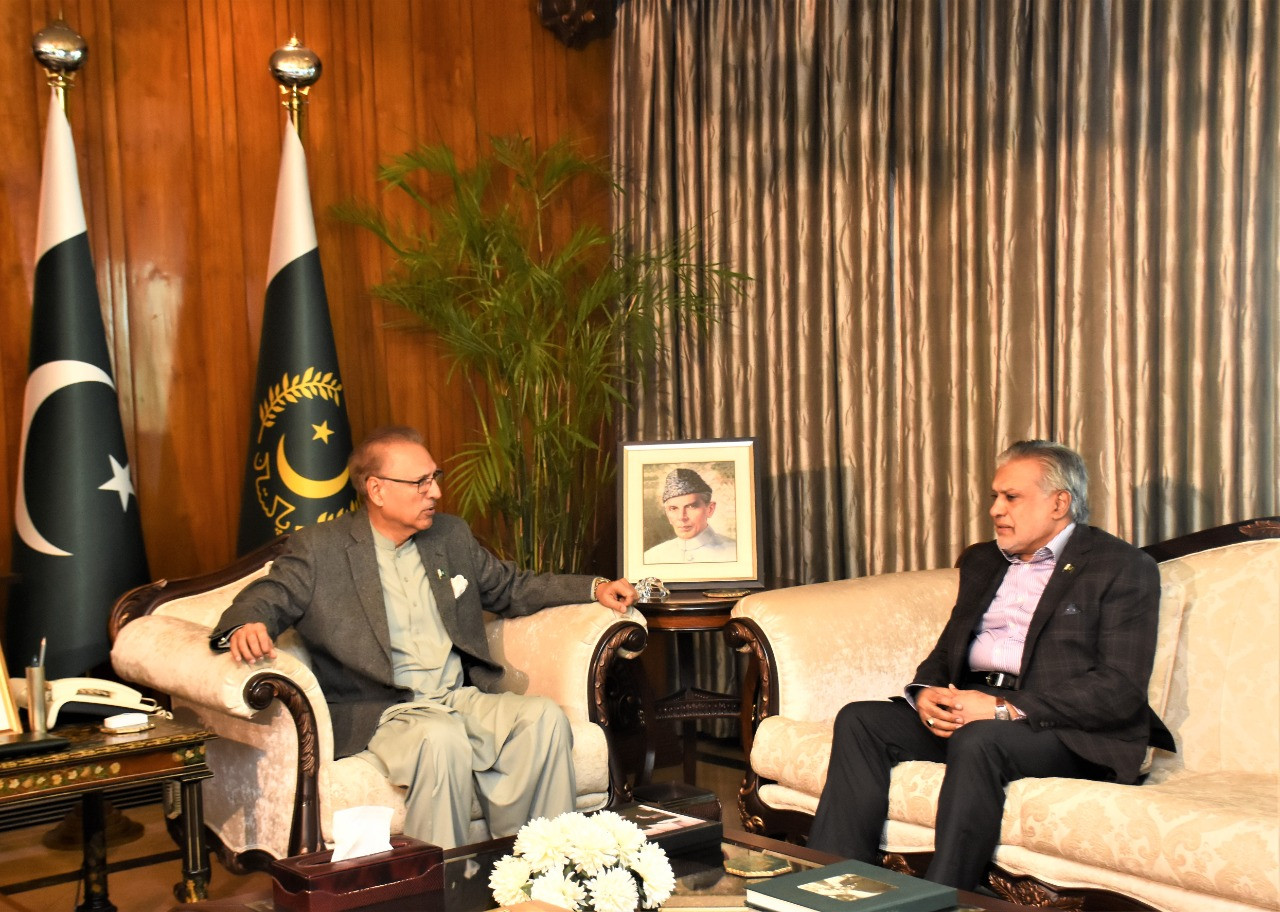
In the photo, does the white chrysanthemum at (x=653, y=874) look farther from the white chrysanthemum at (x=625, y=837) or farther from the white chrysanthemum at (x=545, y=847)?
the white chrysanthemum at (x=545, y=847)

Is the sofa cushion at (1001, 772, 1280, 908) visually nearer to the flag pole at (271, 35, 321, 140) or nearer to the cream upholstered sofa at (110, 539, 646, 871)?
the cream upholstered sofa at (110, 539, 646, 871)

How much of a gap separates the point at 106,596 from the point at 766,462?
90.7 inches

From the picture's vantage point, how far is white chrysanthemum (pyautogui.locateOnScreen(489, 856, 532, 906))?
1.96 m

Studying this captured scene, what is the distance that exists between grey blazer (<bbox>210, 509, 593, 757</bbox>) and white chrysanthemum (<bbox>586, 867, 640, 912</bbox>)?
55.5 inches

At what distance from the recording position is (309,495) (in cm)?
425

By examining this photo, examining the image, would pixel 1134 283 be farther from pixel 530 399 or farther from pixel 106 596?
pixel 106 596

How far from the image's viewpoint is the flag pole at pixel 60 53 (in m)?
3.94

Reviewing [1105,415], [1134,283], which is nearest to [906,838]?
[1105,415]

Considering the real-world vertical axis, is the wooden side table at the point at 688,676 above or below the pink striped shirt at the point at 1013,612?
below

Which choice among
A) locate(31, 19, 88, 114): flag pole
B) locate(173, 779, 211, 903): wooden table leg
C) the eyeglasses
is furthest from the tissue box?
locate(31, 19, 88, 114): flag pole

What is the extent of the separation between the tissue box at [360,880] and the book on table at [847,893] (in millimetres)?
537

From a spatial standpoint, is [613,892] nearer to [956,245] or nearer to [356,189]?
[956,245]

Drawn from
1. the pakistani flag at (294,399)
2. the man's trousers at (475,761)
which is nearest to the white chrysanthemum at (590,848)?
the man's trousers at (475,761)

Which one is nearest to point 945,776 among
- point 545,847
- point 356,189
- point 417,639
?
point 545,847
